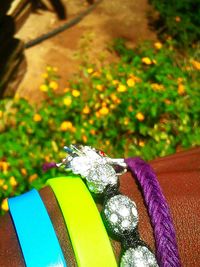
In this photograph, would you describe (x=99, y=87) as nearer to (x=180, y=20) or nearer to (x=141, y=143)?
(x=141, y=143)

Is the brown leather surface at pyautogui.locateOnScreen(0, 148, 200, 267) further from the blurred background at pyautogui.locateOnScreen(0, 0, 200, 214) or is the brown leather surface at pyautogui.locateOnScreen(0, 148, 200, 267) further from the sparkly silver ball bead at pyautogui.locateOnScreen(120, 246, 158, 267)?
the blurred background at pyautogui.locateOnScreen(0, 0, 200, 214)

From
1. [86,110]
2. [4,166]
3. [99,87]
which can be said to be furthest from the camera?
[99,87]

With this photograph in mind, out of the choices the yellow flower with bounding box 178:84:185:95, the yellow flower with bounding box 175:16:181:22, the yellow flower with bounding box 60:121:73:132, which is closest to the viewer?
the yellow flower with bounding box 60:121:73:132

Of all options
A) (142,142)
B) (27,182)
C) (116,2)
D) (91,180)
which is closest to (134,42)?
(116,2)

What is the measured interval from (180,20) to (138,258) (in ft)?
14.0

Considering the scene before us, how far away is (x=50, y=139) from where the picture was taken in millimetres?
2854

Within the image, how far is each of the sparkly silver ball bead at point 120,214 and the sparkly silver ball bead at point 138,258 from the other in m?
0.04

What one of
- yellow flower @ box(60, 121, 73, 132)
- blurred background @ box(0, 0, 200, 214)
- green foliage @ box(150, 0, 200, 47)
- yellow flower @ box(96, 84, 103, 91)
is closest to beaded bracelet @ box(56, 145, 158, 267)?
blurred background @ box(0, 0, 200, 214)

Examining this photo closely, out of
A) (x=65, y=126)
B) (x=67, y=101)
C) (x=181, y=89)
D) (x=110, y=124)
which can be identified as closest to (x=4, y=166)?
(x=65, y=126)

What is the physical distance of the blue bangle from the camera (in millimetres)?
708

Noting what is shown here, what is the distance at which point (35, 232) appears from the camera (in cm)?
75

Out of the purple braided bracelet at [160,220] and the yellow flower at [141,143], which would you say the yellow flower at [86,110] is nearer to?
the yellow flower at [141,143]

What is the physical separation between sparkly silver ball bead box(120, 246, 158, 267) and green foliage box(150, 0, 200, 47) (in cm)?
380

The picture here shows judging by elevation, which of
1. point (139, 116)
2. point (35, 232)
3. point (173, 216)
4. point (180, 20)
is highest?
point (35, 232)
